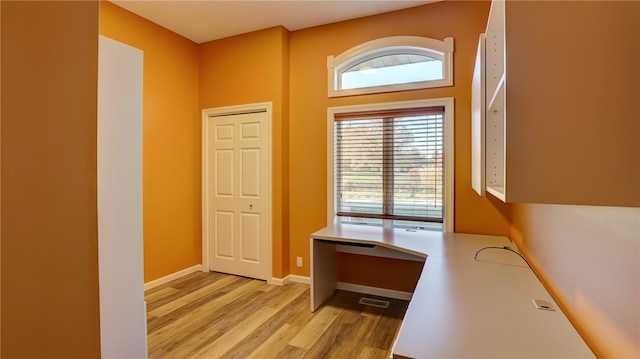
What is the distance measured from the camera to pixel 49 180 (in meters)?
0.48

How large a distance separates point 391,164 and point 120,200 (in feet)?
8.08

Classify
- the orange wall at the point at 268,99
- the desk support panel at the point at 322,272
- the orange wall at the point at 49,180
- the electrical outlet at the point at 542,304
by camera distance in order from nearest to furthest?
the orange wall at the point at 49,180
the electrical outlet at the point at 542,304
the desk support panel at the point at 322,272
the orange wall at the point at 268,99

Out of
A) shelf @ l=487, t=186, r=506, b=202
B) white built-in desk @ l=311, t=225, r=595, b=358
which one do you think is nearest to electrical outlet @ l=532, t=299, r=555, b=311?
white built-in desk @ l=311, t=225, r=595, b=358

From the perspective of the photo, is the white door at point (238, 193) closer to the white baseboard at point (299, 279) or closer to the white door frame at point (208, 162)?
the white door frame at point (208, 162)

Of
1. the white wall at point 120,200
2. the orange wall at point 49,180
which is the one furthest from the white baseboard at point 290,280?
the orange wall at point 49,180

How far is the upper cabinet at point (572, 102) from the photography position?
30.0 inches

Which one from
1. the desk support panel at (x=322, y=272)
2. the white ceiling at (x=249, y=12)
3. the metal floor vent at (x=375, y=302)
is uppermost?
the white ceiling at (x=249, y=12)

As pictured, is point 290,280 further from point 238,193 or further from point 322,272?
point 238,193

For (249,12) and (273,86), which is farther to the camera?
(273,86)

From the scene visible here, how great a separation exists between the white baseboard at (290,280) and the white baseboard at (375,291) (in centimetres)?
42

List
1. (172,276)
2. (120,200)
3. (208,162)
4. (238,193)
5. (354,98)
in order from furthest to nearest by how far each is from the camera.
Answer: (208,162) → (238,193) → (172,276) → (354,98) → (120,200)

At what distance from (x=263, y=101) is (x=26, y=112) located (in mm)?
3411

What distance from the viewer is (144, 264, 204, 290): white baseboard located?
138 inches

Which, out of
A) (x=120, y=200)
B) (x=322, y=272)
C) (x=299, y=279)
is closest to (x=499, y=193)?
(x=120, y=200)
